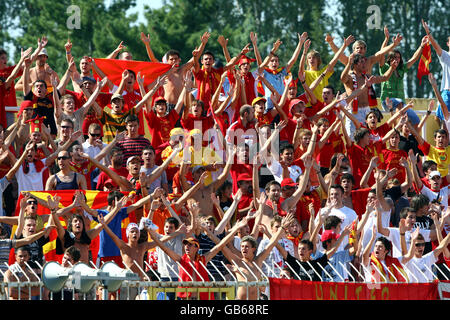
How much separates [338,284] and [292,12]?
3125 cm

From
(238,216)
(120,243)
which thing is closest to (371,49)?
(238,216)

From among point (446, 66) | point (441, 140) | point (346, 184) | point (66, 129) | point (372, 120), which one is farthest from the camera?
point (446, 66)

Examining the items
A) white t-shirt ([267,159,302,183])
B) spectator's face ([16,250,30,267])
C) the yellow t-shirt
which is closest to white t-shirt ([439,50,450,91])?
the yellow t-shirt

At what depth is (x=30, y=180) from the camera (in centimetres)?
1666

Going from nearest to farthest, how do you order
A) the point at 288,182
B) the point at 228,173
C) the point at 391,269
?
the point at 391,269, the point at 288,182, the point at 228,173

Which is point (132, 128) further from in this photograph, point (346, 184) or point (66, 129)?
point (346, 184)

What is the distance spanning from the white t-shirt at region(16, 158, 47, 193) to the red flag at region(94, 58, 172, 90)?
11.6ft

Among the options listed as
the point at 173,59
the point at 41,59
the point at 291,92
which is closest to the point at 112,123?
the point at 41,59

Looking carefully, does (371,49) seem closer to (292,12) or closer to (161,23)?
(292,12)

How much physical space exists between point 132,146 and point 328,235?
11.3ft

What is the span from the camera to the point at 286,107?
19391mm

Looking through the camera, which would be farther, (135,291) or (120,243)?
(120,243)

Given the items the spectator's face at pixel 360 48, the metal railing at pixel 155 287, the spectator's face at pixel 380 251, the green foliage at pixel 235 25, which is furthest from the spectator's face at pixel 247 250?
the green foliage at pixel 235 25

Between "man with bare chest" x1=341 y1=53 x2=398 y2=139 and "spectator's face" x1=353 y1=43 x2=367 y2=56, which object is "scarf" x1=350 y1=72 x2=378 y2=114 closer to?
"man with bare chest" x1=341 y1=53 x2=398 y2=139
